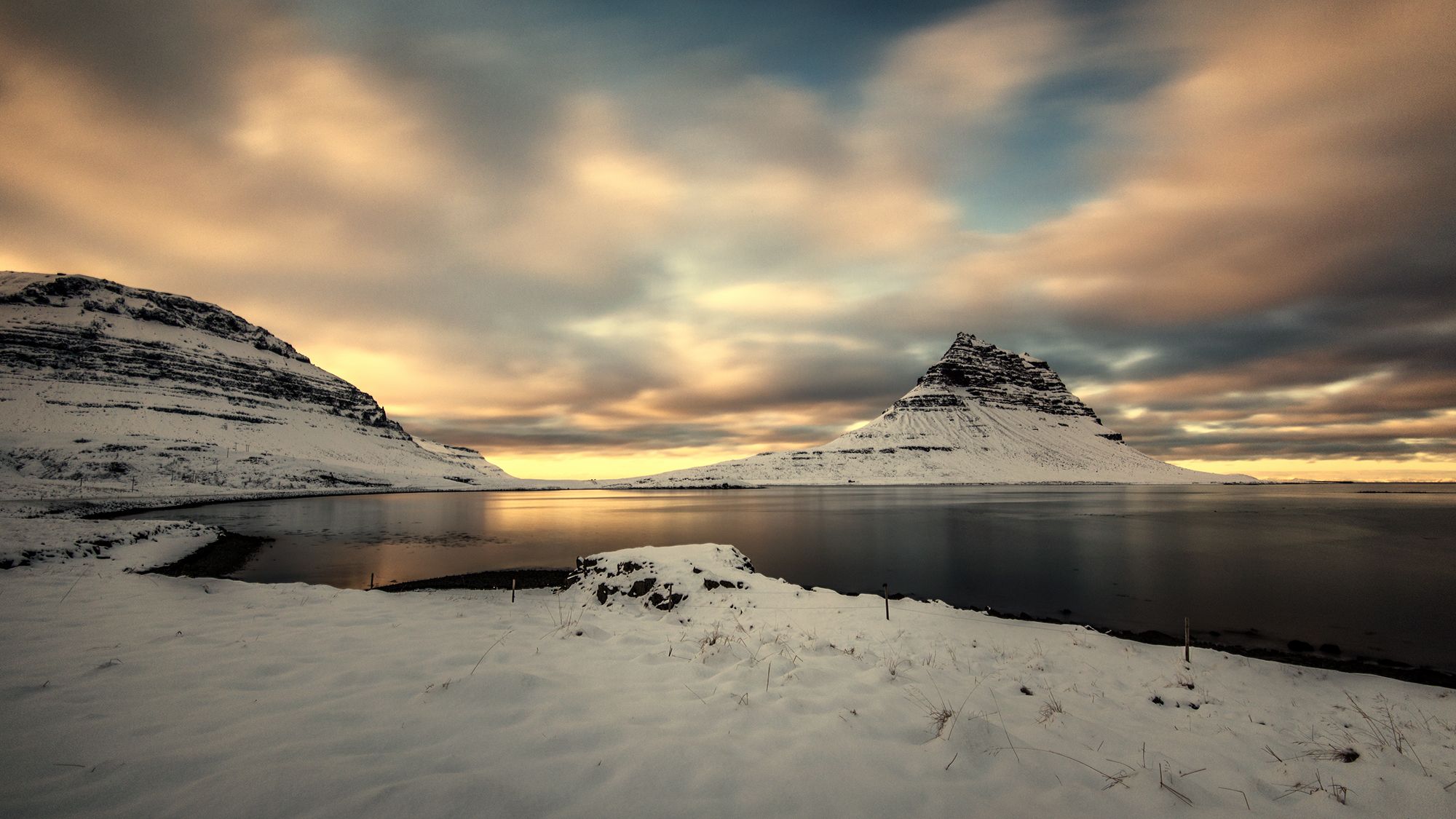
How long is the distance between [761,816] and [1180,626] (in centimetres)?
1972

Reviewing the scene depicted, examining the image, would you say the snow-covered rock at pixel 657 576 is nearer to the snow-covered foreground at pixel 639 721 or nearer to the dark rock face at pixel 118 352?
the snow-covered foreground at pixel 639 721

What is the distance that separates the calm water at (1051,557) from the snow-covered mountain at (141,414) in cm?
5712

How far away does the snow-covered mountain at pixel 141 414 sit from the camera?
94.5 m

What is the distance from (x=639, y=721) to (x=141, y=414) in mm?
199570

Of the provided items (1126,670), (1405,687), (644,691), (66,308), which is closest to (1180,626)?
(1405,687)

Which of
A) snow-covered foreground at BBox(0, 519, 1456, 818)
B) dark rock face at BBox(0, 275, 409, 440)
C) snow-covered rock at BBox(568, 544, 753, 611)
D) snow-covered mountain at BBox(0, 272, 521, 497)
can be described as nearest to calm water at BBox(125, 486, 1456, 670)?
snow-covered rock at BBox(568, 544, 753, 611)

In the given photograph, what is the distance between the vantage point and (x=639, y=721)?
6.21 meters

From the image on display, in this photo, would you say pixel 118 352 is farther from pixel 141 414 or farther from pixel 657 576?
pixel 657 576

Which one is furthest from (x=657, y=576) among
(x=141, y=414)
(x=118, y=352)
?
(x=118, y=352)

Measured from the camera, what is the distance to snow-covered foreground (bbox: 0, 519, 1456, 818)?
457 centimetres

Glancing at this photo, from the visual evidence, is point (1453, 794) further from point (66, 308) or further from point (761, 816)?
point (66, 308)

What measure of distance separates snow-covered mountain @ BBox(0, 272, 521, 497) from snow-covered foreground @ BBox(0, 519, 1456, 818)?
8523cm

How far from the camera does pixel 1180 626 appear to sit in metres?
17.5

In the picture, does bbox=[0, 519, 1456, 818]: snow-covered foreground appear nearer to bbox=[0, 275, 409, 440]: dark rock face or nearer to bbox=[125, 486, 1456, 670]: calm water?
bbox=[125, 486, 1456, 670]: calm water
